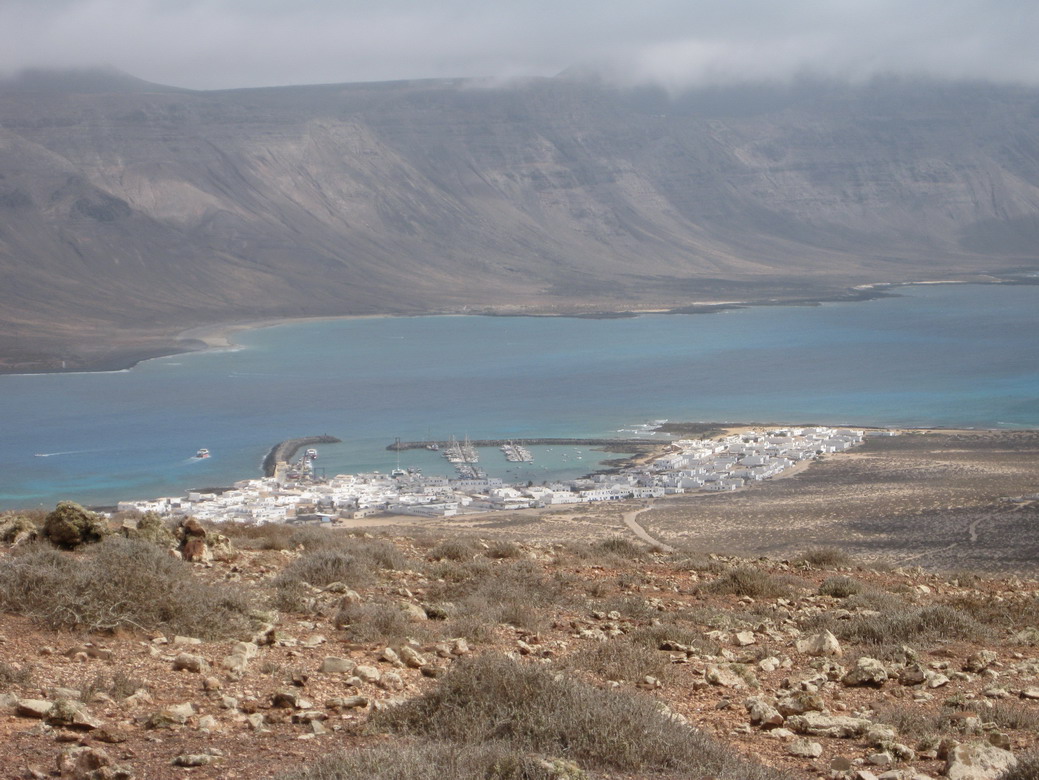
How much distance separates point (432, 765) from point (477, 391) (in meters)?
70.8

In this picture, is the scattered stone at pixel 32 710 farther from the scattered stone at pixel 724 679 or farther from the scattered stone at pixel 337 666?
the scattered stone at pixel 724 679

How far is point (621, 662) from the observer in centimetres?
783

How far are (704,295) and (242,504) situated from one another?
363 feet

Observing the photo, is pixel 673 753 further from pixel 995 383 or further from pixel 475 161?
pixel 475 161

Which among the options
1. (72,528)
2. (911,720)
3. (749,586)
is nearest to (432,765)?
(911,720)

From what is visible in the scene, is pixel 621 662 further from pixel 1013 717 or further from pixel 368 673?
pixel 1013 717

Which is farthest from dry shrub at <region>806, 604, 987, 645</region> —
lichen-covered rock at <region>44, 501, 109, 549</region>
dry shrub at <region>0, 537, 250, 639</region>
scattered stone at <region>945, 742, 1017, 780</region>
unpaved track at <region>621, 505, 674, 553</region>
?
unpaved track at <region>621, 505, 674, 553</region>

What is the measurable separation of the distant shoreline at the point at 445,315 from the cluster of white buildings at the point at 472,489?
48694 mm

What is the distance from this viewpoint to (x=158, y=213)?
15075 cm

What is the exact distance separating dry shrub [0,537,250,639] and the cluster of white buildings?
25823 millimetres

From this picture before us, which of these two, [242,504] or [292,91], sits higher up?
[292,91]

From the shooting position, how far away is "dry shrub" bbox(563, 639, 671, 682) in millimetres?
7656

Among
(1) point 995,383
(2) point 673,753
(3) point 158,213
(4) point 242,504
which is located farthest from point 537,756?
(3) point 158,213

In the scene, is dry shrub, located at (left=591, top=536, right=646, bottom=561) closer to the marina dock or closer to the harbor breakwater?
the harbor breakwater
